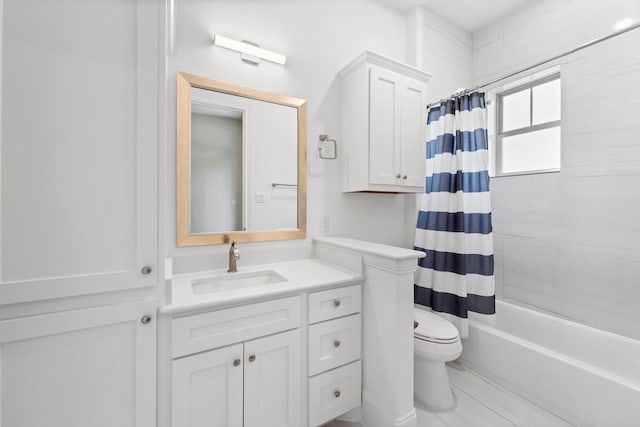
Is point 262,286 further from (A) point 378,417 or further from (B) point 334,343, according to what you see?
(A) point 378,417

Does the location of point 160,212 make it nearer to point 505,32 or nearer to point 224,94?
point 224,94

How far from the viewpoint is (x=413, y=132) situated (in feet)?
6.66

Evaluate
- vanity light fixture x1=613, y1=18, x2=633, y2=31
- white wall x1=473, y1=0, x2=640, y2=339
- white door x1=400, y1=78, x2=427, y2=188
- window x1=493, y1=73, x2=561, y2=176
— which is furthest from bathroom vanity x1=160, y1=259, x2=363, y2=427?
vanity light fixture x1=613, y1=18, x2=633, y2=31

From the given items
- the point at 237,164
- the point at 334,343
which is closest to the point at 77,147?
the point at 237,164

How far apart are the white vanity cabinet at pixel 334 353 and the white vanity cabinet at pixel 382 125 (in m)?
0.84

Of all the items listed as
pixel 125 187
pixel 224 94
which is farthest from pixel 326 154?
pixel 125 187

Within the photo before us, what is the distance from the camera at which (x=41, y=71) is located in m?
0.81

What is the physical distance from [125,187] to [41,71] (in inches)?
16.1

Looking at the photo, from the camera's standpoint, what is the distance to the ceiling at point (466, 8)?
2.29m

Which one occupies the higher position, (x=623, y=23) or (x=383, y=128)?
(x=623, y=23)

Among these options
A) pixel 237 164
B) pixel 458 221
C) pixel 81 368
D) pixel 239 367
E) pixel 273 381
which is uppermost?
pixel 237 164

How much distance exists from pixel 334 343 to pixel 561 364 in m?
1.39

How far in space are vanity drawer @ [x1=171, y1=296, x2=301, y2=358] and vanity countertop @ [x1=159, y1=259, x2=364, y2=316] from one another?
0.04 metres

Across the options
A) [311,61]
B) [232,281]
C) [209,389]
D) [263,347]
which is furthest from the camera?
[311,61]
